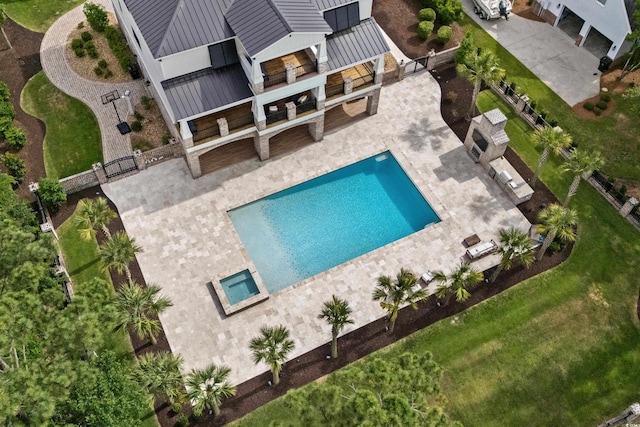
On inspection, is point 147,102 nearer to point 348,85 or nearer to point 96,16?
point 96,16

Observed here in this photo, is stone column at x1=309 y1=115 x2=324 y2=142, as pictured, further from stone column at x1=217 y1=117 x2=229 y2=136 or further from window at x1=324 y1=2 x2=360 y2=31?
stone column at x1=217 y1=117 x2=229 y2=136

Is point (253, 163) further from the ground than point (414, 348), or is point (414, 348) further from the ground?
point (253, 163)

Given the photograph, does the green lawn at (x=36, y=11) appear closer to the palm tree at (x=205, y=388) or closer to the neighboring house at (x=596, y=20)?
the palm tree at (x=205, y=388)

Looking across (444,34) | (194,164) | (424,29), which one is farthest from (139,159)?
(444,34)

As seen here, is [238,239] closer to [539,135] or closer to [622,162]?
[539,135]

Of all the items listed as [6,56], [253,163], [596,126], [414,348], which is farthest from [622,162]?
[6,56]
